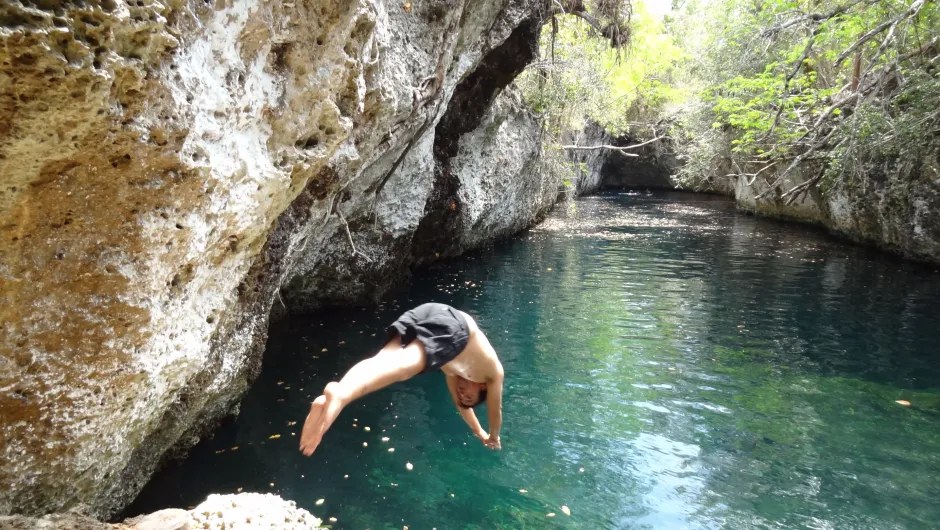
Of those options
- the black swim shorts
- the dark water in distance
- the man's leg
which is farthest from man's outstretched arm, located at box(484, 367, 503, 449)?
the man's leg

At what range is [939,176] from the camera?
12977 millimetres

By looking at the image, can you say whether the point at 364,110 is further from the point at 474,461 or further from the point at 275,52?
the point at 474,461

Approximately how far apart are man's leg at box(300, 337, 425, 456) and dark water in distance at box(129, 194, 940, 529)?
2082 mm

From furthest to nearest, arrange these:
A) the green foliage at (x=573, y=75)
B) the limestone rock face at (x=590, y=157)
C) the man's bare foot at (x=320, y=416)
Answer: the limestone rock face at (x=590, y=157)
the green foliage at (x=573, y=75)
the man's bare foot at (x=320, y=416)

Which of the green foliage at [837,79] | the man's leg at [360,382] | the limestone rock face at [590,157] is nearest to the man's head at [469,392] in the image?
the man's leg at [360,382]

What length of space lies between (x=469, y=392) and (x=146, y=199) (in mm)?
2572

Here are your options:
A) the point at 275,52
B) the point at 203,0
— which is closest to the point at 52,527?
the point at 203,0

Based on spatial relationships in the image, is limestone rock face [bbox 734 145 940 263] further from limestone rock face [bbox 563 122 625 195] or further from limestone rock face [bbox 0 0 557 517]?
limestone rock face [bbox 563 122 625 195]

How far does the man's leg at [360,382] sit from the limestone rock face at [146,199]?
165 cm

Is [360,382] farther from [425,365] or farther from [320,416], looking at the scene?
[425,365]

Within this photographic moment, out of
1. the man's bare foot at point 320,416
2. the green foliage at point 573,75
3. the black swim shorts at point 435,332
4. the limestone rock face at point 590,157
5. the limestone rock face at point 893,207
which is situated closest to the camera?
the man's bare foot at point 320,416

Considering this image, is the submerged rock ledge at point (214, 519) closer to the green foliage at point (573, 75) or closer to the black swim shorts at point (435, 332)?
the black swim shorts at point (435, 332)

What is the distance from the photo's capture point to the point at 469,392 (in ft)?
13.5

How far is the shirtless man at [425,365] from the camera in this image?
278 cm
